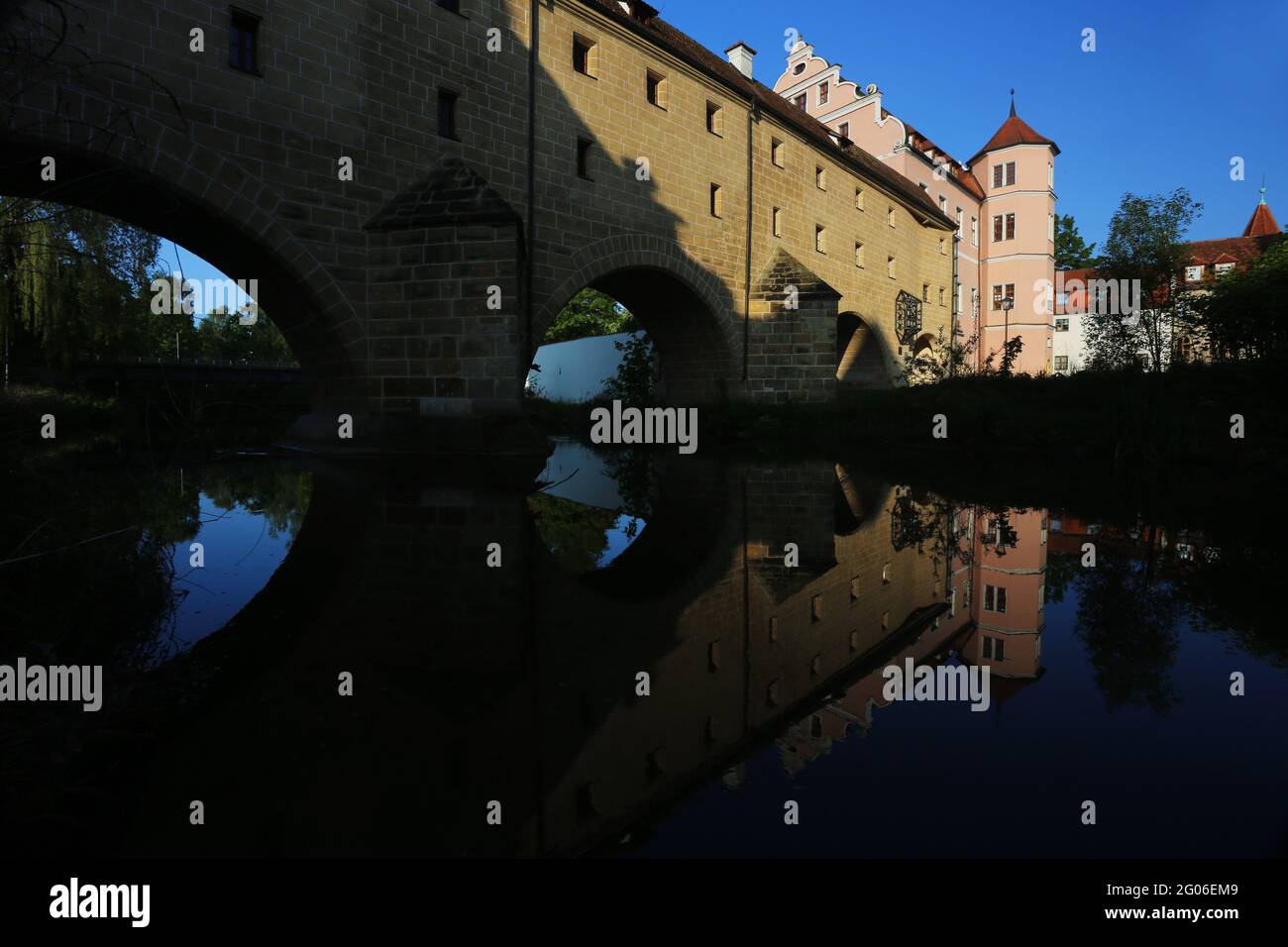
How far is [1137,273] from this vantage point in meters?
21.5

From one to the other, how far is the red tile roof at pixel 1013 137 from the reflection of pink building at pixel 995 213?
0.16 feet

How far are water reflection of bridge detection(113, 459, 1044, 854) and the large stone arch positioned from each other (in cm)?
609

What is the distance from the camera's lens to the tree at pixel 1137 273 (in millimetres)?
20391

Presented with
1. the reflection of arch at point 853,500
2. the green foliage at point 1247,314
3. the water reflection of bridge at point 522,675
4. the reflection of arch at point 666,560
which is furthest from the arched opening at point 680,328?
the water reflection of bridge at point 522,675

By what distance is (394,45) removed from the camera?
37.6ft

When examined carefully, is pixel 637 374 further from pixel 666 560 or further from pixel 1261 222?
pixel 1261 222

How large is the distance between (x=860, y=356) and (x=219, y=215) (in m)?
24.2

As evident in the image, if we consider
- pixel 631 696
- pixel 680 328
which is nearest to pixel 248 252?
pixel 631 696

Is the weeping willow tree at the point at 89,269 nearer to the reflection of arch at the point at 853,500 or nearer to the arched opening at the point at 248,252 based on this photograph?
the reflection of arch at the point at 853,500
